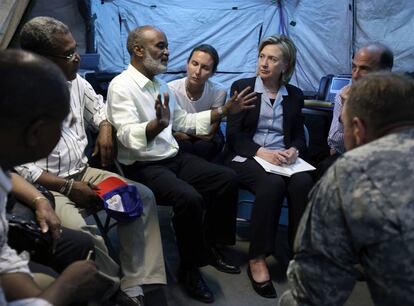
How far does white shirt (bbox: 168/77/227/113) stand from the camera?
287 centimetres

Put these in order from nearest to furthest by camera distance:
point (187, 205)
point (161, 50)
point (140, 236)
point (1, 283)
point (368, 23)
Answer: point (1, 283) < point (140, 236) < point (187, 205) < point (161, 50) < point (368, 23)

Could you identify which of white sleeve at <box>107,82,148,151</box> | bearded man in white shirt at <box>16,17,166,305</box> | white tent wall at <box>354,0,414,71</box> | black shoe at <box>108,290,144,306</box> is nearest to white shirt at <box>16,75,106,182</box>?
bearded man in white shirt at <box>16,17,166,305</box>

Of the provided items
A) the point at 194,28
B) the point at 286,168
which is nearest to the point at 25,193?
the point at 286,168

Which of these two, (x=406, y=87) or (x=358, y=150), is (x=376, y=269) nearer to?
(x=358, y=150)

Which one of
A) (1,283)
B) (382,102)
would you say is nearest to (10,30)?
(1,283)

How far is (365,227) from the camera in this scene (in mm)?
998

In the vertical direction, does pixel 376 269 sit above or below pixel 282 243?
above

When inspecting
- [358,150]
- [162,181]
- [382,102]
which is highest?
[382,102]

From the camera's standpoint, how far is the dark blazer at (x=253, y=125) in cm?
267

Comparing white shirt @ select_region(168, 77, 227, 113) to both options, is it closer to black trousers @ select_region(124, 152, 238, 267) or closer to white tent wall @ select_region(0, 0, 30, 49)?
black trousers @ select_region(124, 152, 238, 267)

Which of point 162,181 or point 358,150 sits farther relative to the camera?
point 162,181

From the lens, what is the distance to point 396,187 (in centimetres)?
98

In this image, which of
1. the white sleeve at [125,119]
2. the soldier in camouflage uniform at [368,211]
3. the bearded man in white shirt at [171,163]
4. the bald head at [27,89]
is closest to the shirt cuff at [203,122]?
the bearded man in white shirt at [171,163]

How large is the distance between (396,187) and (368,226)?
11 centimetres
